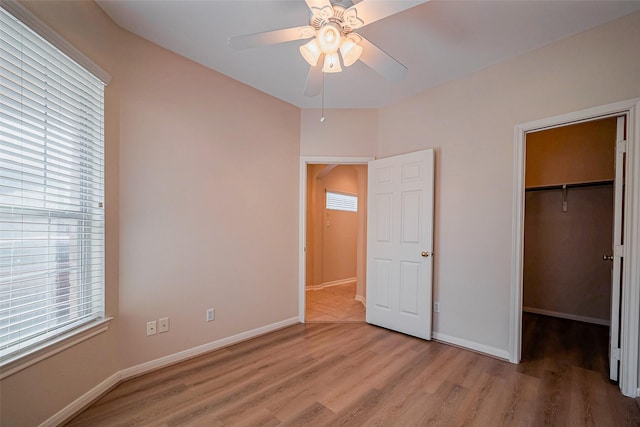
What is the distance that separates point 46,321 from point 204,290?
1.12 meters

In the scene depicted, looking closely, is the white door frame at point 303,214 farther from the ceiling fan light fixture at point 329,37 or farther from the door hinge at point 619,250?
the door hinge at point 619,250

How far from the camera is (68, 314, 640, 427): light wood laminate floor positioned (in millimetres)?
1747

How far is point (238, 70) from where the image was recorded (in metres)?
2.68

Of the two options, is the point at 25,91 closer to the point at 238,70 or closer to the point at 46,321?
the point at 46,321

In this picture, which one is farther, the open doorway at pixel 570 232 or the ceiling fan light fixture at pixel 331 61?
the open doorway at pixel 570 232

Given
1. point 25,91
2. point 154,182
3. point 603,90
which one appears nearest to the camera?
point 25,91

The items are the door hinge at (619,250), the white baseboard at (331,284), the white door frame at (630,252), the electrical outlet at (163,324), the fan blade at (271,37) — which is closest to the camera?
the fan blade at (271,37)

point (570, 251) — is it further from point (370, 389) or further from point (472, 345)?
point (370, 389)

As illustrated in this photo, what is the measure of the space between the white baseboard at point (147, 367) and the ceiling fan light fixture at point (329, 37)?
259cm

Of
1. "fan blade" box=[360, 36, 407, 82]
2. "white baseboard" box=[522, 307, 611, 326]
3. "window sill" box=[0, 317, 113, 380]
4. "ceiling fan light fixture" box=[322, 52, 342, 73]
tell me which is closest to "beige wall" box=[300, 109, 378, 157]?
"fan blade" box=[360, 36, 407, 82]

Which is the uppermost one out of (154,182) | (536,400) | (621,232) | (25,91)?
(25,91)

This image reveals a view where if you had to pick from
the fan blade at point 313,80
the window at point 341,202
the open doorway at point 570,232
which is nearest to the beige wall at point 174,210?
the fan blade at point 313,80

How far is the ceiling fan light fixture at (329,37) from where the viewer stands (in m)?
1.52

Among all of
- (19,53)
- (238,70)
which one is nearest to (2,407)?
(19,53)
